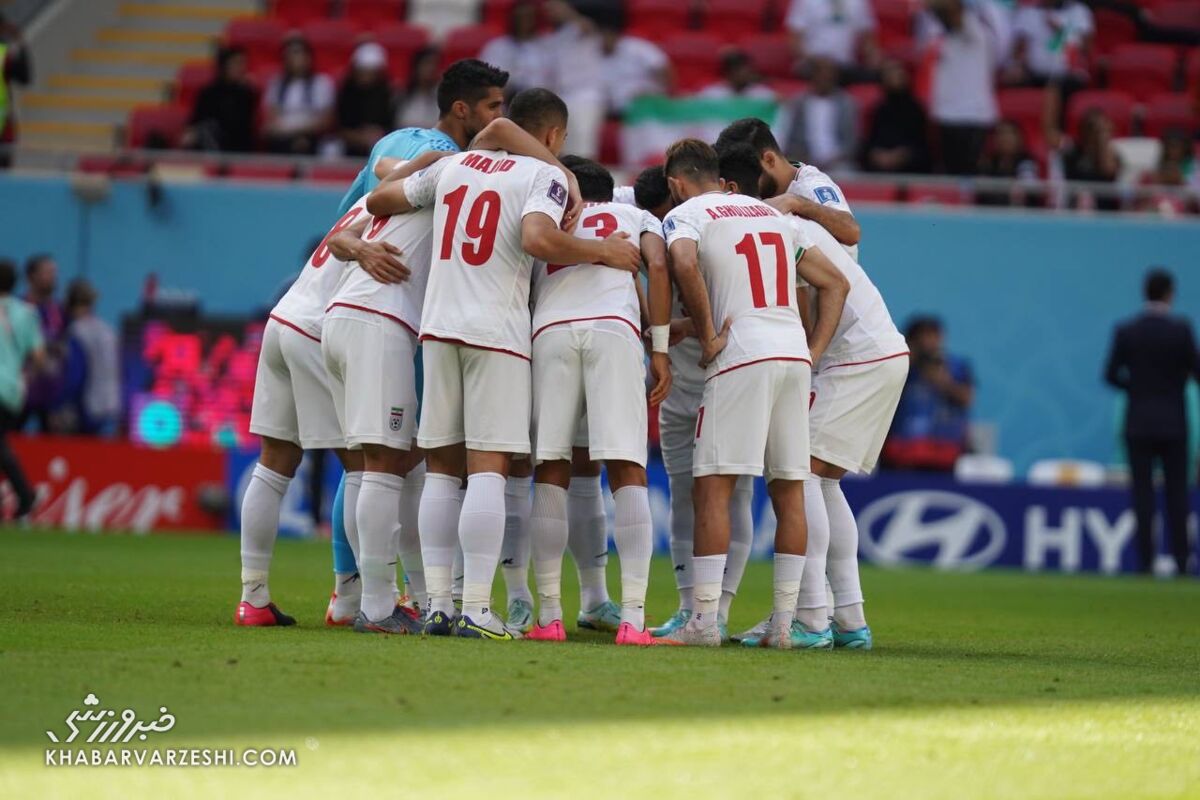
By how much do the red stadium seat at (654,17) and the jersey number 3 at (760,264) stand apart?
1404 cm

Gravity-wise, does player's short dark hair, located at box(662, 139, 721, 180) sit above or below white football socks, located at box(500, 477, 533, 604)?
above

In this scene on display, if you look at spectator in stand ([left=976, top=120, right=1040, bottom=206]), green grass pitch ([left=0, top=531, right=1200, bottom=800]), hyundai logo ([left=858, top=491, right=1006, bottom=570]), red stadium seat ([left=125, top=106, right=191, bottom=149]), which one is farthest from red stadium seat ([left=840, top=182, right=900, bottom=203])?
green grass pitch ([left=0, top=531, right=1200, bottom=800])

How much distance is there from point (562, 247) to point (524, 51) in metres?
12.6

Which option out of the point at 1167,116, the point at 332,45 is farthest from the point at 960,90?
the point at 332,45

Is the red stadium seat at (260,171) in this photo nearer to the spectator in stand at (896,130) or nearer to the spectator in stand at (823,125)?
the spectator in stand at (823,125)

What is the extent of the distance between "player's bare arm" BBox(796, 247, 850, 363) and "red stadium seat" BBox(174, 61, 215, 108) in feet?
45.9

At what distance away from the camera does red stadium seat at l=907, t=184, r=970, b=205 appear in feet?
60.4

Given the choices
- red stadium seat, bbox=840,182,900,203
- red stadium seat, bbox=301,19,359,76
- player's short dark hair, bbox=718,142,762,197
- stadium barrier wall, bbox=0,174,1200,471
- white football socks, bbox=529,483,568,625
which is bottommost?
stadium barrier wall, bbox=0,174,1200,471

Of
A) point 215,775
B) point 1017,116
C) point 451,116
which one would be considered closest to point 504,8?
point 1017,116

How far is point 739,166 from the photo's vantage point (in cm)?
805

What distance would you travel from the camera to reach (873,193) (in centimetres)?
1842

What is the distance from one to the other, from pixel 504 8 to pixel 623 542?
15057 millimetres

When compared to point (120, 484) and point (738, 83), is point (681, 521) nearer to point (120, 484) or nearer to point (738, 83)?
point (120, 484)

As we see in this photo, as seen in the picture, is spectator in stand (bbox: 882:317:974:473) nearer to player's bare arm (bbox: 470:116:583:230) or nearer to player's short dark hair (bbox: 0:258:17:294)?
player's short dark hair (bbox: 0:258:17:294)
